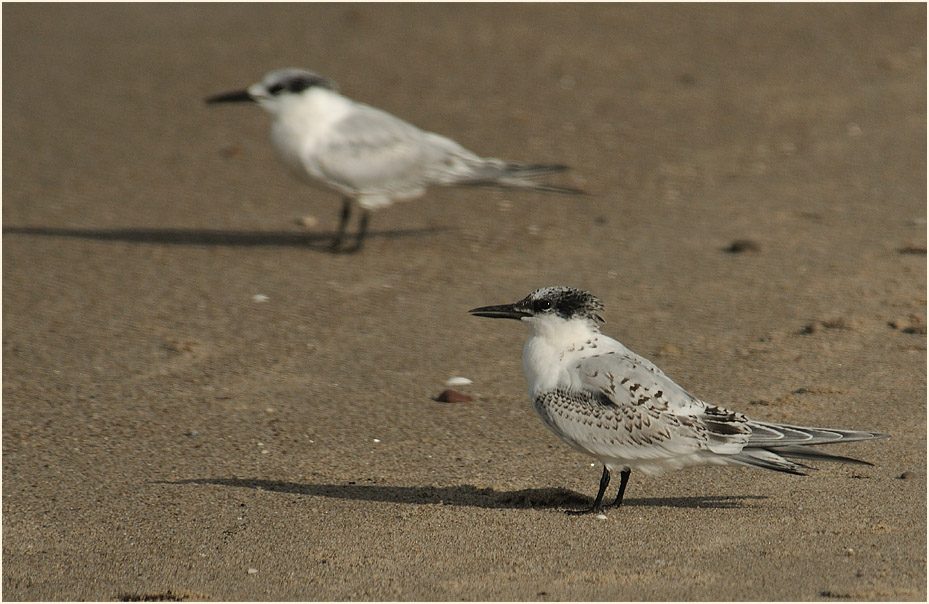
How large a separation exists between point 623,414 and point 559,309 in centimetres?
43

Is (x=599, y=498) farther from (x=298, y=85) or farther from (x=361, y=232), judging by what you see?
(x=298, y=85)

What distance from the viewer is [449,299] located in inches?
256

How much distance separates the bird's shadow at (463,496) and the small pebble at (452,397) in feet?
2.83

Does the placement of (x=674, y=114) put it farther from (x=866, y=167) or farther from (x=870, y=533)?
(x=870, y=533)

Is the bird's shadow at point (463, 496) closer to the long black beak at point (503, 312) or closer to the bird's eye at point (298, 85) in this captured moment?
the long black beak at point (503, 312)

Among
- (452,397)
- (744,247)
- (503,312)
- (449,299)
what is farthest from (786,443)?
(744,247)

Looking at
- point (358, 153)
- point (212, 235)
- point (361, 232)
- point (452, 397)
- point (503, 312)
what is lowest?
point (212, 235)

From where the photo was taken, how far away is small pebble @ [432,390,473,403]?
16.6 feet

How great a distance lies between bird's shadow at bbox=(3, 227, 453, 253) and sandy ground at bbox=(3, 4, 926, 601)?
4 centimetres

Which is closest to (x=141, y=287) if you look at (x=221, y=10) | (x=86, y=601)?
(x=86, y=601)

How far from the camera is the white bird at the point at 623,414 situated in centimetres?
376

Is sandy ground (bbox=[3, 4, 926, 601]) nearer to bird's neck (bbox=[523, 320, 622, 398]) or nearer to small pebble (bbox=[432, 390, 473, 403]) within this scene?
small pebble (bbox=[432, 390, 473, 403])

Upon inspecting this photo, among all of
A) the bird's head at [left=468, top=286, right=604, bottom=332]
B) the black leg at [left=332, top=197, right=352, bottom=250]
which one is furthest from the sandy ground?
the bird's head at [left=468, top=286, right=604, bottom=332]

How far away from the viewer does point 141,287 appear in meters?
6.74
